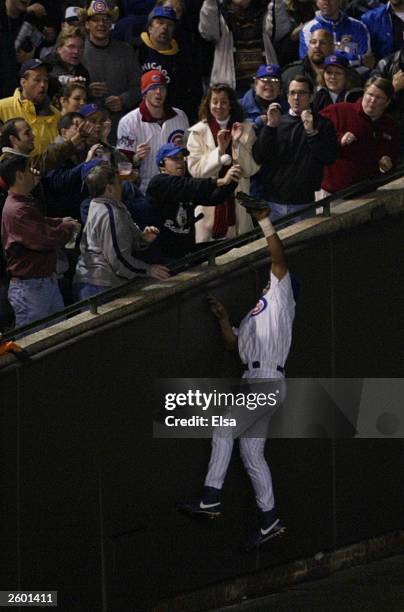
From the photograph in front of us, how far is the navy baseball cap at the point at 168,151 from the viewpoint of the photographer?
13.2 metres

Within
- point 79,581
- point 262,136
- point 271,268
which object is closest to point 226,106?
point 262,136

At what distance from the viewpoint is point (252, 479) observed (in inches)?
523

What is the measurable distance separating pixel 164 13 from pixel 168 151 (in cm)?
287

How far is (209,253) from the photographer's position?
13.1 meters

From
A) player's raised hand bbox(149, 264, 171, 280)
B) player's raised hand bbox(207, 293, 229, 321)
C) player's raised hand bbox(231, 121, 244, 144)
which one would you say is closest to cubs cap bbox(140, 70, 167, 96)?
player's raised hand bbox(231, 121, 244, 144)

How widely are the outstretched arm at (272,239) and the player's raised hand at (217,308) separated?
498mm

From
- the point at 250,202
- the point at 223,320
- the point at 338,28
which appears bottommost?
the point at 223,320

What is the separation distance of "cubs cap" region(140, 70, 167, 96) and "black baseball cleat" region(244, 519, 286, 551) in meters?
3.79

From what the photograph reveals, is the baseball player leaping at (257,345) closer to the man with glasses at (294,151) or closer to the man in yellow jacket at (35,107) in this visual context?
the man with glasses at (294,151)

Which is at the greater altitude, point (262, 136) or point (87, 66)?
point (87, 66)

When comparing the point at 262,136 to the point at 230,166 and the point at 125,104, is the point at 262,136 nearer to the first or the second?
the point at 230,166

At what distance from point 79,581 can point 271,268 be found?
8.81 feet

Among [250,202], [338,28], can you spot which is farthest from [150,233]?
[338,28]

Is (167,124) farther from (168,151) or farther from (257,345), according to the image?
(257,345)
